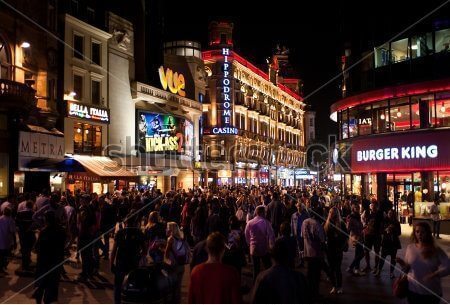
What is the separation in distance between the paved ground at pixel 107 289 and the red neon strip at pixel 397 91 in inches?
600

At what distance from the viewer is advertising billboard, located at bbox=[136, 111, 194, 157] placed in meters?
40.8

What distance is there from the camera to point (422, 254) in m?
6.29

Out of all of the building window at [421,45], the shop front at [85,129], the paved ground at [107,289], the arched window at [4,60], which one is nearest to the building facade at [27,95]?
the arched window at [4,60]

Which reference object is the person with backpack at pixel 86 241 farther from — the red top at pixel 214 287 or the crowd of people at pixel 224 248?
the red top at pixel 214 287

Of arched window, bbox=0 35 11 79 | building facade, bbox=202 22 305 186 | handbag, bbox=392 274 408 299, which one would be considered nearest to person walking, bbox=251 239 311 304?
handbag, bbox=392 274 408 299

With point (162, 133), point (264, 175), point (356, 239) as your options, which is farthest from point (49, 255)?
point (264, 175)

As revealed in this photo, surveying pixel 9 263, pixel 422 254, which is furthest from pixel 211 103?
pixel 422 254

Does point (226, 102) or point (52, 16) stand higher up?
point (52, 16)

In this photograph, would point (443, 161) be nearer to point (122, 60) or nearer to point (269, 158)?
point (122, 60)

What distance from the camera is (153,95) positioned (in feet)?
137

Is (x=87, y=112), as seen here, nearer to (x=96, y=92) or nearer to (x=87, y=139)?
(x=87, y=139)

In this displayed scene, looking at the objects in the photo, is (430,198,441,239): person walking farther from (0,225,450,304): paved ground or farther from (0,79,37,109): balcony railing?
(0,79,37,109): balcony railing

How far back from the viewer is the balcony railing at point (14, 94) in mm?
23359

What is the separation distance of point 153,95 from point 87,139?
398 inches
